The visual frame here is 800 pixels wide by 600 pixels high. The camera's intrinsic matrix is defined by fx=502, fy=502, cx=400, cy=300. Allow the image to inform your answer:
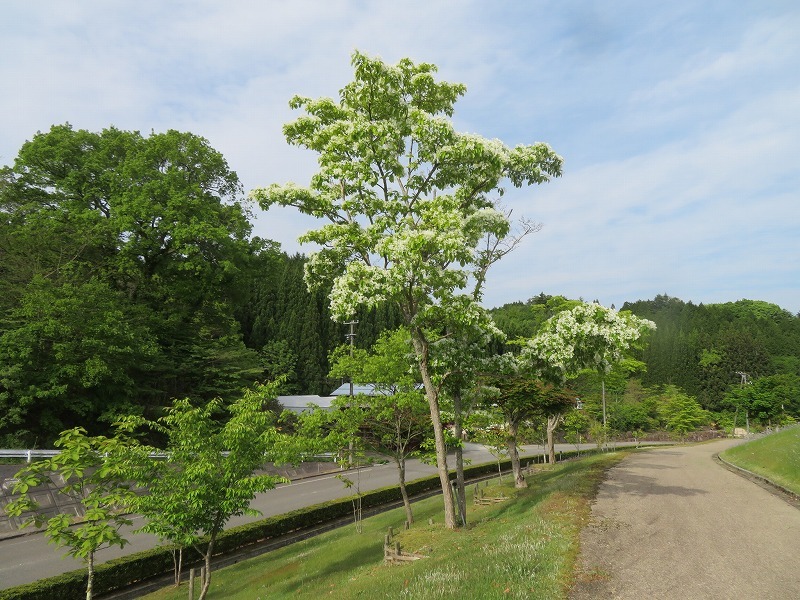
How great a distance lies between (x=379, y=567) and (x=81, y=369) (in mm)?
22651

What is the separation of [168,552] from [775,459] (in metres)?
27.7

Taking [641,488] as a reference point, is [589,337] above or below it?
above

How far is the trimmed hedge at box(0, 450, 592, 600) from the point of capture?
1442cm

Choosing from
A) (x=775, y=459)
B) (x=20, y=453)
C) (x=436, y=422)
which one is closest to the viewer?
(x=436, y=422)

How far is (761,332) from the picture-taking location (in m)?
104

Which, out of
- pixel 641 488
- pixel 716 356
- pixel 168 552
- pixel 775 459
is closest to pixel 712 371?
pixel 716 356

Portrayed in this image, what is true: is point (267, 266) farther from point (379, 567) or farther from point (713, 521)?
point (713, 521)

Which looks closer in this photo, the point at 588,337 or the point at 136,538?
the point at 588,337

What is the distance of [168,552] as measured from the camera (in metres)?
17.9

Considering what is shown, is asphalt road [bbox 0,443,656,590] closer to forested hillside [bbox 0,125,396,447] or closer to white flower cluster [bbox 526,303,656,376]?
forested hillside [bbox 0,125,396,447]

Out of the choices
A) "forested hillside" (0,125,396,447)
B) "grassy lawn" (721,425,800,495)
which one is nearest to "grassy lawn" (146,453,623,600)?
"grassy lawn" (721,425,800,495)

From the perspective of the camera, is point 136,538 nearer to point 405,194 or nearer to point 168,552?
point 168,552

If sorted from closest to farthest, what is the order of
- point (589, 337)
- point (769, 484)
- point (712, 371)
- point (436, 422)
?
point (589, 337)
point (436, 422)
point (769, 484)
point (712, 371)

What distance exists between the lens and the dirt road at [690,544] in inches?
363
